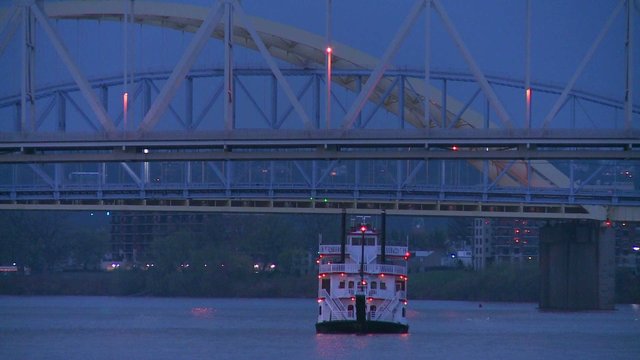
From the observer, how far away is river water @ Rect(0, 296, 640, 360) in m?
65.0

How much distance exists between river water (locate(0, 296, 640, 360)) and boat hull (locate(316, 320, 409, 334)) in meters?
0.68

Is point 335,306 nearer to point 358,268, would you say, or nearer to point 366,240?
point 358,268

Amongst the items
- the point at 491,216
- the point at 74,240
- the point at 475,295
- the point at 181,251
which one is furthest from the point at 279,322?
the point at 74,240

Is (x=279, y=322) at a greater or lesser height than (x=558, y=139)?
lesser

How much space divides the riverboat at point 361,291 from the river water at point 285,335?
1.04 meters

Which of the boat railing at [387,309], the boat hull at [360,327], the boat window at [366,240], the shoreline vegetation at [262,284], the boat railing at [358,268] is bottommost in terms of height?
the shoreline vegetation at [262,284]

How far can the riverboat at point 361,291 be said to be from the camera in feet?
245

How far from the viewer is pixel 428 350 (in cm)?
6675

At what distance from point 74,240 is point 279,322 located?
7763cm

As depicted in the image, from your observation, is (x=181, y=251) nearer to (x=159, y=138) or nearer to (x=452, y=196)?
(x=452, y=196)

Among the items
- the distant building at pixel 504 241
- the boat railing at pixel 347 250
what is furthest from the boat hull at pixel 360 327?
the distant building at pixel 504 241

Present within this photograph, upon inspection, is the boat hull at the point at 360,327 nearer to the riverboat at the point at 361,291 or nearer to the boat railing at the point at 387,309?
the riverboat at the point at 361,291

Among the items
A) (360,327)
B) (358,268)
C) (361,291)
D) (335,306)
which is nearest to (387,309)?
(361,291)

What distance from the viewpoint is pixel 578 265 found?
115312mm
